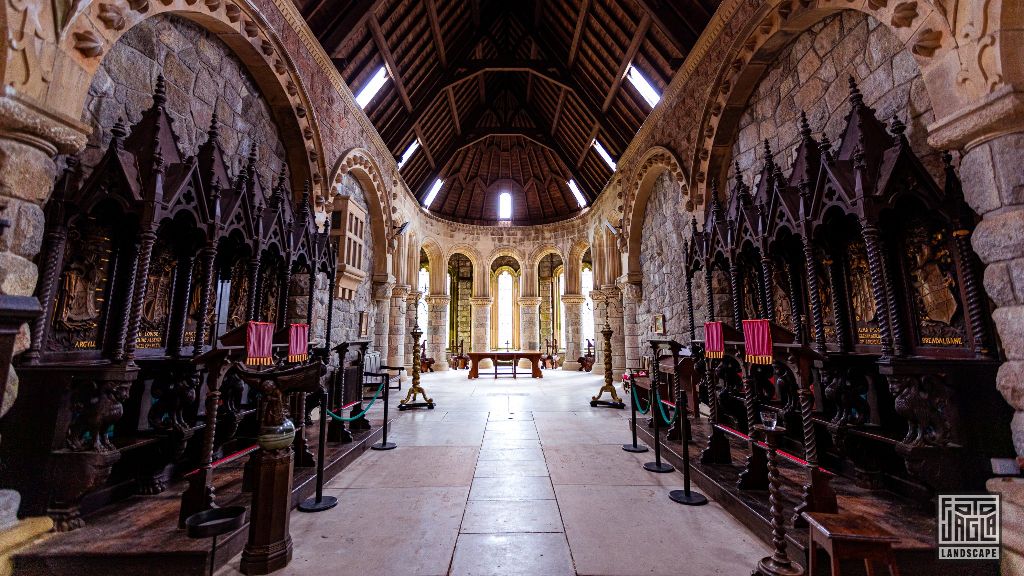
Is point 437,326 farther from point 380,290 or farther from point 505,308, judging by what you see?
point 380,290

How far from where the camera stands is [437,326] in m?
14.0

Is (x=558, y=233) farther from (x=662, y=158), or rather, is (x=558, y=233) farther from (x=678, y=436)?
(x=678, y=436)

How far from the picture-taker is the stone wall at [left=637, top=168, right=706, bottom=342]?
6715 mm

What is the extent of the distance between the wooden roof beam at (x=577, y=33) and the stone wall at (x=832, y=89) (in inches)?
160

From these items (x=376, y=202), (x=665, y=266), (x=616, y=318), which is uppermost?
(x=376, y=202)

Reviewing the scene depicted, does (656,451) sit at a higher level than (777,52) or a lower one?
lower

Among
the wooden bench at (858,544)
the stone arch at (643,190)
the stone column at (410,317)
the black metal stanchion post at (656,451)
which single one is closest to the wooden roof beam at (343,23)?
the stone arch at (643,190)

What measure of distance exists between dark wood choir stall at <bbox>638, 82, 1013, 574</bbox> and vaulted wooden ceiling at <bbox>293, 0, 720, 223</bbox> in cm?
400

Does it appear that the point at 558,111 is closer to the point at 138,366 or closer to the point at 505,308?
the point at 505,308

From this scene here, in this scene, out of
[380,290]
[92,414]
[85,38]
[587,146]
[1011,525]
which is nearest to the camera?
[1011,525]

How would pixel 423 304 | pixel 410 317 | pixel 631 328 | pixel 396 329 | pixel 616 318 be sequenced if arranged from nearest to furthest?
pixel 631 328
pixel 396 329
pixel 616 318
pixel 410 317
pixel 423 304

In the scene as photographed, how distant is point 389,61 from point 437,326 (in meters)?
8.74

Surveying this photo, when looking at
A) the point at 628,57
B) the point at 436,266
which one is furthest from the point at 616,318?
the point at 436,266

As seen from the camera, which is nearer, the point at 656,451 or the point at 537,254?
the point at 656,451
